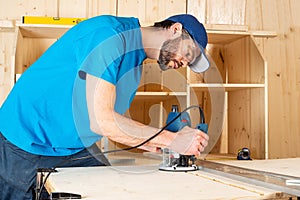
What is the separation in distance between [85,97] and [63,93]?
142mm

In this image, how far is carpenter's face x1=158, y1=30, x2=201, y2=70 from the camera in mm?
1591

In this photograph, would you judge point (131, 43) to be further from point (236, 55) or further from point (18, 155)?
point (236, 55)

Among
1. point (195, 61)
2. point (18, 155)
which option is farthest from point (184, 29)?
point (18, 155)

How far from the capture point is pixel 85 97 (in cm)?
137

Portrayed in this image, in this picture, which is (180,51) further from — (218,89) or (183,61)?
(218,89)

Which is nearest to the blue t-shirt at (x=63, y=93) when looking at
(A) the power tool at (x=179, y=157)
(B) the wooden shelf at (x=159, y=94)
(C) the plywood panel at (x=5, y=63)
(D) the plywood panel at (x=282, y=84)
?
(A) the power tool at (x=179, y=157)

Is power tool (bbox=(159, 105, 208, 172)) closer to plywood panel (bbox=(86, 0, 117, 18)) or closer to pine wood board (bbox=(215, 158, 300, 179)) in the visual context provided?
pine wood board (bbox=(215, 158, 300, 179))

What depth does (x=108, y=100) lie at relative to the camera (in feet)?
4.24

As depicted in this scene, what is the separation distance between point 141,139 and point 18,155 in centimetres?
49

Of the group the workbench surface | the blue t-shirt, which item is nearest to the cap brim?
the blue t-shirt

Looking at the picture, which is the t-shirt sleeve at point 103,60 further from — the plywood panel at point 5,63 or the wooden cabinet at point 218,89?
the plywood panel at point 5,63

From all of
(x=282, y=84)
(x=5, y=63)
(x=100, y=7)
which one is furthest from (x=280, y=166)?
(x=5, y=63)

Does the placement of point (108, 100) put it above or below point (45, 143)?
above

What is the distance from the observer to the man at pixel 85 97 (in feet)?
4.33
